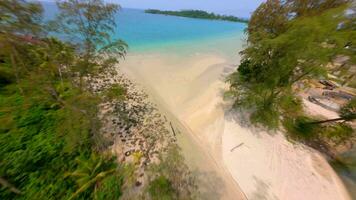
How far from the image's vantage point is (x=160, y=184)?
14.0ft

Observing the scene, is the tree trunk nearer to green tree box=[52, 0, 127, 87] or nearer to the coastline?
green tree box=[52, 0, 127, 87]

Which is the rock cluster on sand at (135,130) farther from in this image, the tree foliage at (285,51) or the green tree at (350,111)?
the green tree at (350,111)

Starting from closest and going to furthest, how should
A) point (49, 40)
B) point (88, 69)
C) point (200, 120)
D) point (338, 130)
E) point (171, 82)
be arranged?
point (49, 40) < point (88, 69) < point (338, 130) < point (200, 120) < point (171, 82)

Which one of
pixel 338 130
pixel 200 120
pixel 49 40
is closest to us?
pixel 49 40

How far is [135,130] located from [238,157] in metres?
4.17

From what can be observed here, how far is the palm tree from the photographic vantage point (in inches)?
147

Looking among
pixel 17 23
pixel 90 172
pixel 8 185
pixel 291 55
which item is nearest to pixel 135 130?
Result: pixel 90 172

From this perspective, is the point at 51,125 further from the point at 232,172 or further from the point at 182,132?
the point at 232,172

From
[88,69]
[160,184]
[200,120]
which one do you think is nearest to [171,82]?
[200,120]

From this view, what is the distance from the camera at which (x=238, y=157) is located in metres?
5.43

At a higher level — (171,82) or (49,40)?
(49,40)

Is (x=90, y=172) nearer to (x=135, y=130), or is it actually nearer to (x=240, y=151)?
(x=135, y=130)

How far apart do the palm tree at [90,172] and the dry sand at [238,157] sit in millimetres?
2720

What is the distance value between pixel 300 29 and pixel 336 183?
16.6 ft
